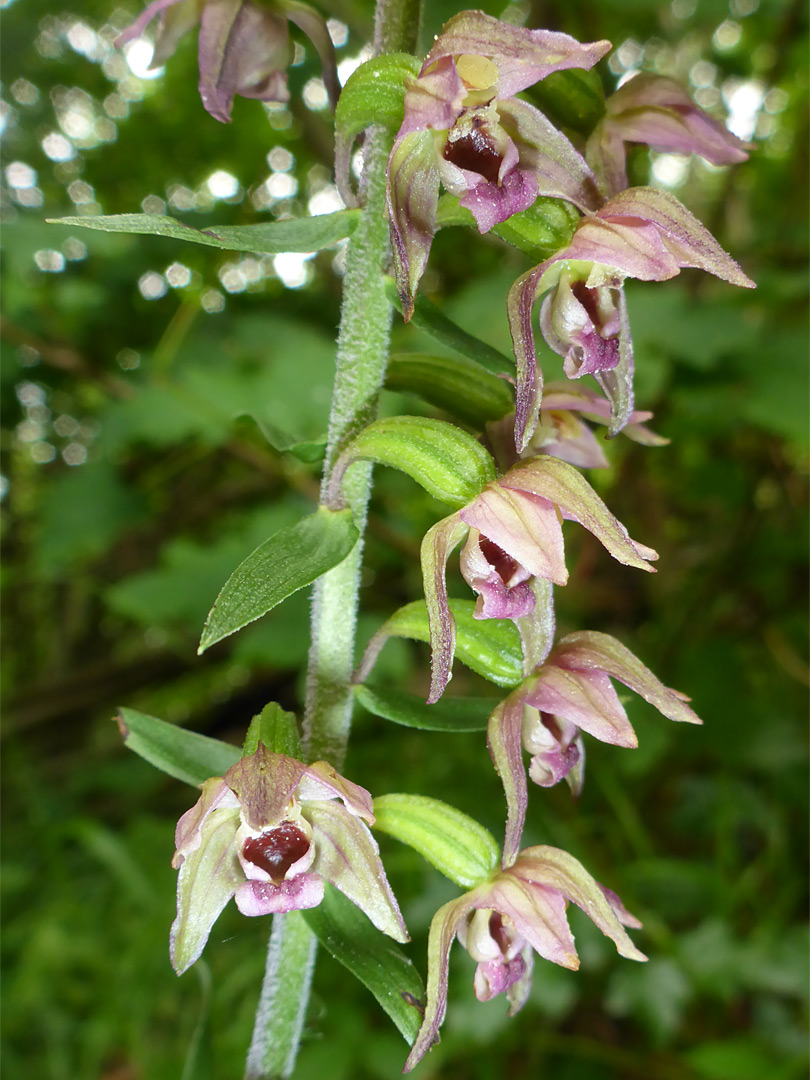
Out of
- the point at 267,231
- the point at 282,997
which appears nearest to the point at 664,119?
the point at 267,231

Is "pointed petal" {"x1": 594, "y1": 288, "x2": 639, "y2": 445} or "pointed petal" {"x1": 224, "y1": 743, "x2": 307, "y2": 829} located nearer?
"pointed petal" {"x1": 224, "y1": 743, "x2": 307, "y2": 829}

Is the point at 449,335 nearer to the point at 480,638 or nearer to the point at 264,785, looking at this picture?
the point at 480,638

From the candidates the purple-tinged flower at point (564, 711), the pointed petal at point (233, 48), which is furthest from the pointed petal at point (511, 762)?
the pointed petal at point (233, 48)

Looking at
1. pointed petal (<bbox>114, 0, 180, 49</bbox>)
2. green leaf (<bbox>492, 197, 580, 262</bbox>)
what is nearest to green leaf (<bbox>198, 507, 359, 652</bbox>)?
green leaf (<bbox>492, 197, 580, 262</bbox>)

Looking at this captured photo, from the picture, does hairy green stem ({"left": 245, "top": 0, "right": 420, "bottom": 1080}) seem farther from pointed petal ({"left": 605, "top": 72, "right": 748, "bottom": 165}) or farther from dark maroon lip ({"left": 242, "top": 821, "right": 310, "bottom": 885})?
pointed petal ({"left": 605, "top": 72, "right": 748, "bottom": 165})

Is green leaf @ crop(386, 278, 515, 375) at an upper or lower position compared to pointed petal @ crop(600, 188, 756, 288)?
lower

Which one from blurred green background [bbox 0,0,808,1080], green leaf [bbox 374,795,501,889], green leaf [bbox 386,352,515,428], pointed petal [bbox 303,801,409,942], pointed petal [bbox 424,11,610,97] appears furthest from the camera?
blurred green background [bbox 0,0,808,1080]
